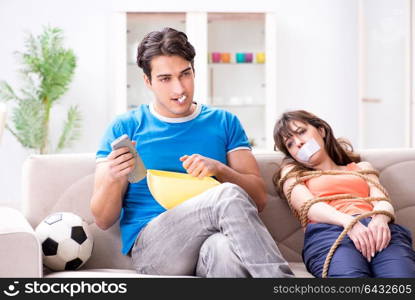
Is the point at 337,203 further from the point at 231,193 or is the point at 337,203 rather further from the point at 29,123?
the point at 29,123

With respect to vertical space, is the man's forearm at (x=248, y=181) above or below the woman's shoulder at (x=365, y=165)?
below

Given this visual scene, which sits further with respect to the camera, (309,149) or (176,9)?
(176,9)

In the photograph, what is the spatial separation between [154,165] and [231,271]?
0.54m

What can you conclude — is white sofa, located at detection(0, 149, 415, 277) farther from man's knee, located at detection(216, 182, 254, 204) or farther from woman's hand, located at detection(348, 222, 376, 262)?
man's knee, located at detection(216, 182, 254, 204)

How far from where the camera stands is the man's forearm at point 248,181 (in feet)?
6.41

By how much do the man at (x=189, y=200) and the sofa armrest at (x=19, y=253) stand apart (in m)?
0.31

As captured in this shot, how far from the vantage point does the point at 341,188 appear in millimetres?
2086

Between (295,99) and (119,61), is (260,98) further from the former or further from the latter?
(119,61)

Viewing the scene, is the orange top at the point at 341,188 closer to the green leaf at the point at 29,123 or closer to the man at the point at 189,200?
the man at the point at 189,200

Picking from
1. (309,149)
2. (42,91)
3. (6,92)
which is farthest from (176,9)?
(309,149)

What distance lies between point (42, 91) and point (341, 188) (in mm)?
3514

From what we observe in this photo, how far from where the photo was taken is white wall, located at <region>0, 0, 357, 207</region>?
5.40 meters

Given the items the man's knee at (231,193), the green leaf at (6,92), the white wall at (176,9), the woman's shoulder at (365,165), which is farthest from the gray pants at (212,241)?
the white wall at (176,9)

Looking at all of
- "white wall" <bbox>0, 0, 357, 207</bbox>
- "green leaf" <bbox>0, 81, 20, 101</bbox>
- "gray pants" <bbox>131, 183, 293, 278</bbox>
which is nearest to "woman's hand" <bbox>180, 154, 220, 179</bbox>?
"gray pants" <bbox>131, 183, 293, 278</bbox>
